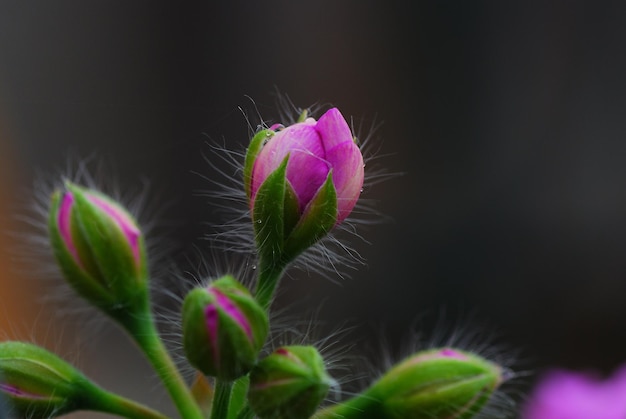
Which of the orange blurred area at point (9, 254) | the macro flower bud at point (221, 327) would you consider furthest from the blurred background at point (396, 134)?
the macro flower bud at point (221, 327)

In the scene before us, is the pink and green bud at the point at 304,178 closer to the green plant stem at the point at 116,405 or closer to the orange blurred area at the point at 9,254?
the green plant stem at the point at 116,405

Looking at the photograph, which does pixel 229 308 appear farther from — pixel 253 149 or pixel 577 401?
pixel 577 401

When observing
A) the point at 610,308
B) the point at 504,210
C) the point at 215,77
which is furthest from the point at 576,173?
the point at 215,77

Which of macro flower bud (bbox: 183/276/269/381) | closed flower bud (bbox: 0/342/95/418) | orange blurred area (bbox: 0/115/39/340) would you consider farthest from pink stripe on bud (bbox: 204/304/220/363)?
orange blurred area (bbox: 0/115/39/340)

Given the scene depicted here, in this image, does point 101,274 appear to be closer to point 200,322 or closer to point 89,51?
point 200,322

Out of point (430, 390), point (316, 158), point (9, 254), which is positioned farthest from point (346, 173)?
point (9, 254)

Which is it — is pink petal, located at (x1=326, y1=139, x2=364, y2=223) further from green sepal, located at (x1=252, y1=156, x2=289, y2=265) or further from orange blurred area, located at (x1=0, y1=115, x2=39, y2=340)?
orange blurred area, located at (x1=0, y1=115, x2=39, y2=340)

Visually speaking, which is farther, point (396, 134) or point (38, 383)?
point (396, 134)
